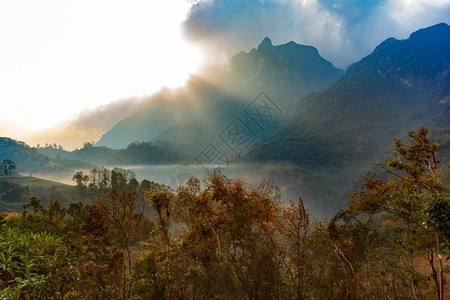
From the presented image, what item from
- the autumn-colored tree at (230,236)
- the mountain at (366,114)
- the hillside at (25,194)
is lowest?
the hillside at (25,194)

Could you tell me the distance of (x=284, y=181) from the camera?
127812 mm

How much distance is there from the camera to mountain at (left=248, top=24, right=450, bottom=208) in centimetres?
14425

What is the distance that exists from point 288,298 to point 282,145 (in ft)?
506

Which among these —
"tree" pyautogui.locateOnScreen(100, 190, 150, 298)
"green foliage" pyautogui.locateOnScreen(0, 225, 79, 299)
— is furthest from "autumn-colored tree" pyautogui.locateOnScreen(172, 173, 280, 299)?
"green foliage" pyautogui.locateOnScreen(0, 225, 79, 299)

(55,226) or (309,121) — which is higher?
(309,121)

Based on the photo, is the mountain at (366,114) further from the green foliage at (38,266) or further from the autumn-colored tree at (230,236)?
the green foliage at (38,266)

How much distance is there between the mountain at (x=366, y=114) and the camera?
473ft

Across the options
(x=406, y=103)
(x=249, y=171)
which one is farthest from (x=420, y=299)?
(x=406, y=103)

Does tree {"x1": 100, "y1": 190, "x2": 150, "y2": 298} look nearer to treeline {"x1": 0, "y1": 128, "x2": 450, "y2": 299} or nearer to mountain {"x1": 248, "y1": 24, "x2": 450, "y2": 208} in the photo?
treeline {"x1": 0, "y1": 128, "x2": 450, "y2": 299}

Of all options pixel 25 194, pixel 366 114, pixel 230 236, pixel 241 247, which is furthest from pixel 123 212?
pixel 366 114

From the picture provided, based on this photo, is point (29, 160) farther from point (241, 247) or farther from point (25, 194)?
point (241, 247)

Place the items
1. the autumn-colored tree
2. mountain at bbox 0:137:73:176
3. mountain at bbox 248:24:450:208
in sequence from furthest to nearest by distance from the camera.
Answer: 1. mountain at bbox 0:137:73:176
2. mountain at bbox 248:24:450:208
3. the autumn-colored tree

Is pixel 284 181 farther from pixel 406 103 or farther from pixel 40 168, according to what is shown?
pixel 40 168

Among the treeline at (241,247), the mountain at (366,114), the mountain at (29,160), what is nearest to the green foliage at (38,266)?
the treeline at (241,247)
